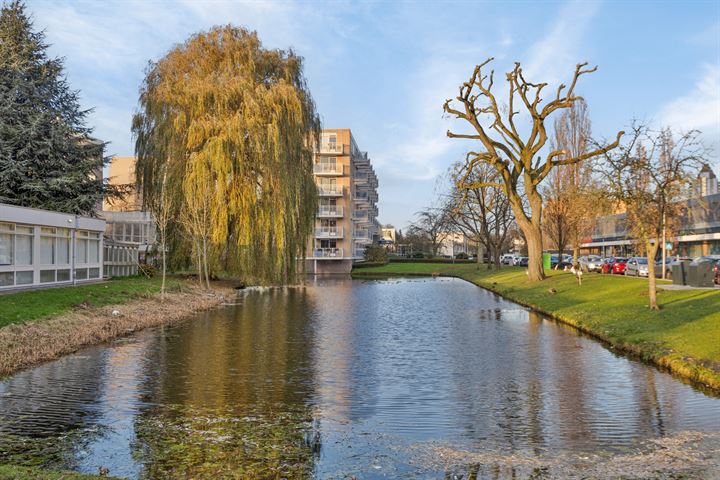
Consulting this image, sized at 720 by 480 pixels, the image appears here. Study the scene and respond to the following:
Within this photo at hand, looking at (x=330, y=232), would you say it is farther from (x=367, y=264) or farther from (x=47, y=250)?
(x=47, y=250)

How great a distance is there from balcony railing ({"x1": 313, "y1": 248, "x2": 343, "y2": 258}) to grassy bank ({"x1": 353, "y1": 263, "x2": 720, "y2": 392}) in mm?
40798

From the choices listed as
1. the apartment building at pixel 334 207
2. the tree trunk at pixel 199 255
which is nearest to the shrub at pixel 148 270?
the tree trunk at pixel 199 255

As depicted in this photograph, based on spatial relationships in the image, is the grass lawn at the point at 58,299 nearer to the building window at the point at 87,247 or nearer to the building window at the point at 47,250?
the building window at the point at 47,250

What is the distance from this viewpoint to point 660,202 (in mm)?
23797

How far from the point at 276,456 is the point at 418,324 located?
627 inches

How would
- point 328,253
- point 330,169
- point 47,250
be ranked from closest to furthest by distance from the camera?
point 47,250 < point 328,253 < point 330,169

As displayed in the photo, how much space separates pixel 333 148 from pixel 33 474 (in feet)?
243

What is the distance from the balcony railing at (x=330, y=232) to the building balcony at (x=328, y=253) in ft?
5.46

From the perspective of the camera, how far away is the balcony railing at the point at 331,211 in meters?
76.6

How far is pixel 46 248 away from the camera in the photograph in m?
27.2

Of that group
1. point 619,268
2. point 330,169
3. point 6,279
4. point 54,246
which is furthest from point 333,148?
point 6,279

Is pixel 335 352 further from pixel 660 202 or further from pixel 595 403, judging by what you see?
pixel 660 202

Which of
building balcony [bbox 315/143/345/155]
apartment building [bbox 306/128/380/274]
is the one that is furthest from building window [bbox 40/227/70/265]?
building balcony [bbox 315/143/345/155]

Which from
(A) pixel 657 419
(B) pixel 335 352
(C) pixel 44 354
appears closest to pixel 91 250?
(C) pixel 44 354
